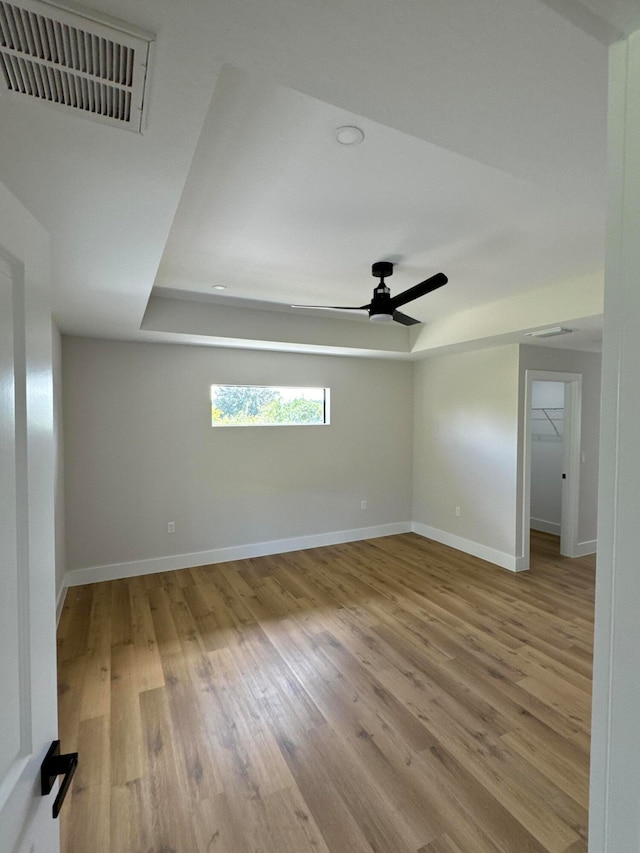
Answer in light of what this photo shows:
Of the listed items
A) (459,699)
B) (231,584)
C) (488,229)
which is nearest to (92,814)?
(459,699)

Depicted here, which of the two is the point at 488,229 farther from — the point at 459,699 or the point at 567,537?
the point at 567,537

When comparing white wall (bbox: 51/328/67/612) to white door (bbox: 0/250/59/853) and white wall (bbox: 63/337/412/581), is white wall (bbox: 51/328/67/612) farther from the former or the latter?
white door (bbox: 0/250/59/853)

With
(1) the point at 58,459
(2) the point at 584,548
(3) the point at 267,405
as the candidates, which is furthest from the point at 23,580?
(2) the point at 584,548

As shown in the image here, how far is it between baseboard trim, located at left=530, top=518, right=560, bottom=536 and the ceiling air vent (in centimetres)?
624

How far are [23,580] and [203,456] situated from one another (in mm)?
3617

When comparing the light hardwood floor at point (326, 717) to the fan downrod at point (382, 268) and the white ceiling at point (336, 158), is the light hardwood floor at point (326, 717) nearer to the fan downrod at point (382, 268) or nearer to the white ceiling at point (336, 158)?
the white ceiling at point (336, 158)

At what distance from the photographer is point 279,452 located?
4688mm

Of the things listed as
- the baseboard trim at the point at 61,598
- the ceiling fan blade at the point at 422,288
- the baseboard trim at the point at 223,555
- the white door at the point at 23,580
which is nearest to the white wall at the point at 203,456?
the baseboard trim at the point at 223,555

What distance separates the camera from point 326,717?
212 centimetres

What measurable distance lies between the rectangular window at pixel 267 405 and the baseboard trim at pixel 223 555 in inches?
55.6

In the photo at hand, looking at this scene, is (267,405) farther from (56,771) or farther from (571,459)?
(56,771)

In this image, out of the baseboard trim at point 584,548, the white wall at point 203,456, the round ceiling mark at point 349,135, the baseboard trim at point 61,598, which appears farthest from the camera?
the baseboard trim at point 584,548

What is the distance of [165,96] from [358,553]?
4437 mm

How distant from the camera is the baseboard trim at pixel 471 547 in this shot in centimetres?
415
